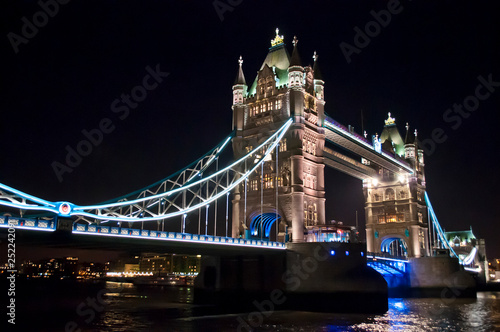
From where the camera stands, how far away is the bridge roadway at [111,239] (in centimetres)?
2673

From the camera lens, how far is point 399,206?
266 ft

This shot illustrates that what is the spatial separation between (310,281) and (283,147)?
16906 mm

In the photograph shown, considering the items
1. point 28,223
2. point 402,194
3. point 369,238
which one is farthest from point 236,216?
point 402,194

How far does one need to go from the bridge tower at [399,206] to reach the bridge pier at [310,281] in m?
39.3

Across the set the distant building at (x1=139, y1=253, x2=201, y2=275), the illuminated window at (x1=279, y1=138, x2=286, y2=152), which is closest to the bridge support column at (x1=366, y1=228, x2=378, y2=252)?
the illuminated window at (x1=279, y1=138, x2=286, y2=152)

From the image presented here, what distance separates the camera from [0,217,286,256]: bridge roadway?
87.7 ft

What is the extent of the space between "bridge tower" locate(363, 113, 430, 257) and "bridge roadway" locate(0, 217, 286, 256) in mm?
44357

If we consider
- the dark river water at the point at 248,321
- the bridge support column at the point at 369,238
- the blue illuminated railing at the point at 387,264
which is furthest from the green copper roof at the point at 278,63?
the bridge support column at the point at 369,238

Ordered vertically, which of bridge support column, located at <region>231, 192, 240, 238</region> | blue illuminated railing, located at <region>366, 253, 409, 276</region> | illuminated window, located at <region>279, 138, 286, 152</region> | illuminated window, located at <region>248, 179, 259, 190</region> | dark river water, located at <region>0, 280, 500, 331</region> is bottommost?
dark river water, located at <region>0, 280, 500, 331</region>

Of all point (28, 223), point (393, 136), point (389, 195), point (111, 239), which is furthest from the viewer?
point (393, 136)

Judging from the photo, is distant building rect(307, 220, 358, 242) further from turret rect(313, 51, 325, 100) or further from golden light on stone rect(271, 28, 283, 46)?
golden light on stone rect(271, 28, 283, 46)

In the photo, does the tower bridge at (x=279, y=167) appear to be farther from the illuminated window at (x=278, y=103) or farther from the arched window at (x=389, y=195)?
the arched window at (x=389, y=195)

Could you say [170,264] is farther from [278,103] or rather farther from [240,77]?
[278,103]

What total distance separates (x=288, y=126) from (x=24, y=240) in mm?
29555
